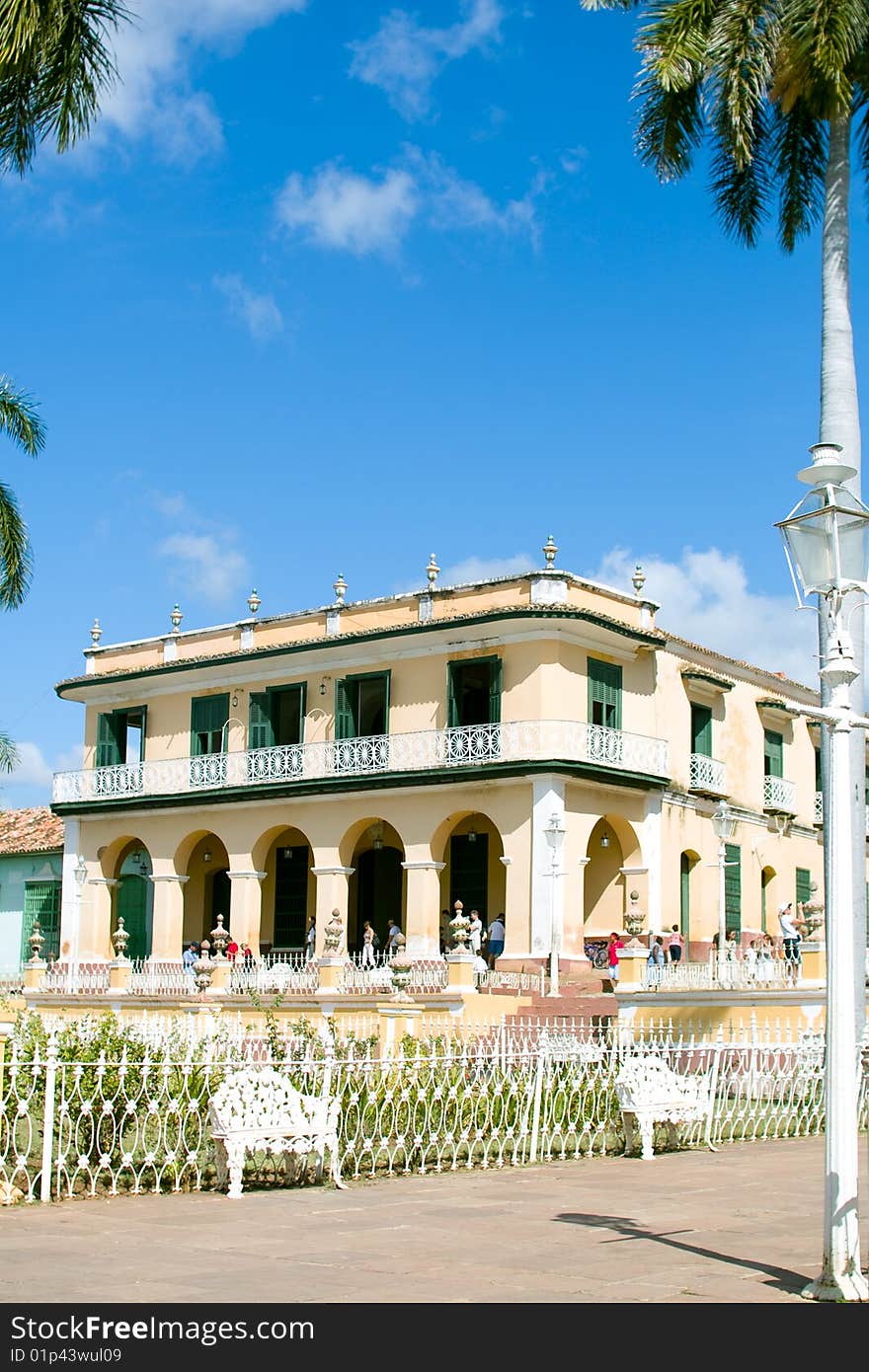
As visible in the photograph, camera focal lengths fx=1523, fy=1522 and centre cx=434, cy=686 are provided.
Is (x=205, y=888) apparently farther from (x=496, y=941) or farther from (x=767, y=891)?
(x=767, y=891)

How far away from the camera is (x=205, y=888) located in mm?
33750

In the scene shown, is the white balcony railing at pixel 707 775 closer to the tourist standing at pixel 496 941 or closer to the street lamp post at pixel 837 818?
the tourist standing at pixel 496 941

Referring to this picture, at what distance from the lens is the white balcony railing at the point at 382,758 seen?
87.7 ft

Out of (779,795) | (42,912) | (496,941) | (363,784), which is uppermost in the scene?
(779,795)

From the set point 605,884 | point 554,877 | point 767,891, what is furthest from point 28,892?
point 767,891

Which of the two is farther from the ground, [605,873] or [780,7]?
[780,7]

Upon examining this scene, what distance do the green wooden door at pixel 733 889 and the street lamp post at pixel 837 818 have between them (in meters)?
23.3

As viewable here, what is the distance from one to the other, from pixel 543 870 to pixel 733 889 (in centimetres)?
620

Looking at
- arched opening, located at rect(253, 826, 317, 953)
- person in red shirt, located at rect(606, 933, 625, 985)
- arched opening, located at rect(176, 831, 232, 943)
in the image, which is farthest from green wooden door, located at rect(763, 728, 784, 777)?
arched opening, located at rect(176, 831, 232, 943)

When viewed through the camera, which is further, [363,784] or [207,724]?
[207,724]

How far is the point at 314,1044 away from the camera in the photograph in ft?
42.3
